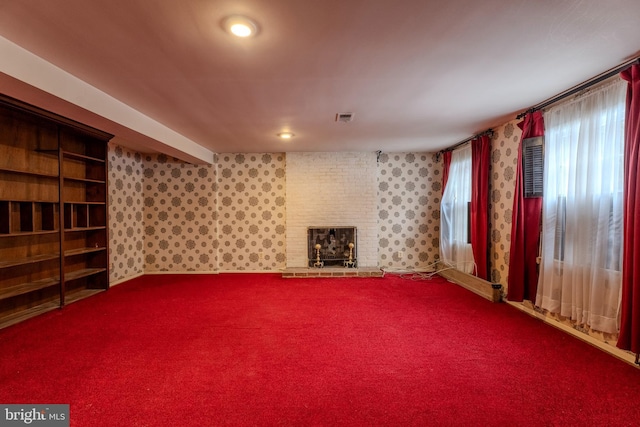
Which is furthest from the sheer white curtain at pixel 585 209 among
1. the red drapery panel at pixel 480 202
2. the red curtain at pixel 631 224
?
the red drapery panel at pixel 480 202

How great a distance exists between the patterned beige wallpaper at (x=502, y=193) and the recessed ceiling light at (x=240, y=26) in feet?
11.1

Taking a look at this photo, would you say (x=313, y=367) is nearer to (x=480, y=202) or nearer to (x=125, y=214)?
(x=480, y=202)

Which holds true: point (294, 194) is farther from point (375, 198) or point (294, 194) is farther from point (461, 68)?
point (461, 68)

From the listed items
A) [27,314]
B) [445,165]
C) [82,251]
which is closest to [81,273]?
[82,251]

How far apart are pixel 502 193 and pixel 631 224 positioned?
1.70 metres

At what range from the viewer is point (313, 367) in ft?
7.09

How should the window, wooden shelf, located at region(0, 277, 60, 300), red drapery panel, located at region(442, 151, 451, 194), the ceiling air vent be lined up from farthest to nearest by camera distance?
red drapery panel, located at region(442, 151, 451, 194) → the ceiling air vent → the window → wooden shelf, located at region(0, 277, 60, 300)

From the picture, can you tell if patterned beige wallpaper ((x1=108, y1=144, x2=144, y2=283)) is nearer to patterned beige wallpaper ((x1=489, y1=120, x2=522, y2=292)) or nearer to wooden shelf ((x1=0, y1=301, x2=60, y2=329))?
wooden shelf ((x1=0, y1=301, x2=60, y2=329))

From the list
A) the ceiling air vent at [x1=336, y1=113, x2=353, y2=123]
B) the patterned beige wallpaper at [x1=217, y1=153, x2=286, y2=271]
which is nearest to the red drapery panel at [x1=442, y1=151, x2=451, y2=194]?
the ceiling air vent at [x1=336, y1=113, x2=353, y2=123]

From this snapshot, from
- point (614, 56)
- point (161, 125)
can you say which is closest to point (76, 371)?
point (161, 125)

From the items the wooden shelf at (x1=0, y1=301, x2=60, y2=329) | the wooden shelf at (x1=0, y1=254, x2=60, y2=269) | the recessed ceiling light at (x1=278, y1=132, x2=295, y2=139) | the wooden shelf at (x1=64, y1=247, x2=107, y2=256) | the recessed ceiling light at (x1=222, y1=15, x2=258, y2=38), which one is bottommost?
the wooden shelf at (x1=0, y1=301, x2=60, y2=329)

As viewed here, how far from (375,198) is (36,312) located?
521cm

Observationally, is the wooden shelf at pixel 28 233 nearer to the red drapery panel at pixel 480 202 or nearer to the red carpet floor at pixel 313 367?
the red carpet floor at pixel 313 367

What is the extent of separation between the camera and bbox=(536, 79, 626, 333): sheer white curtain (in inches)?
90.9
